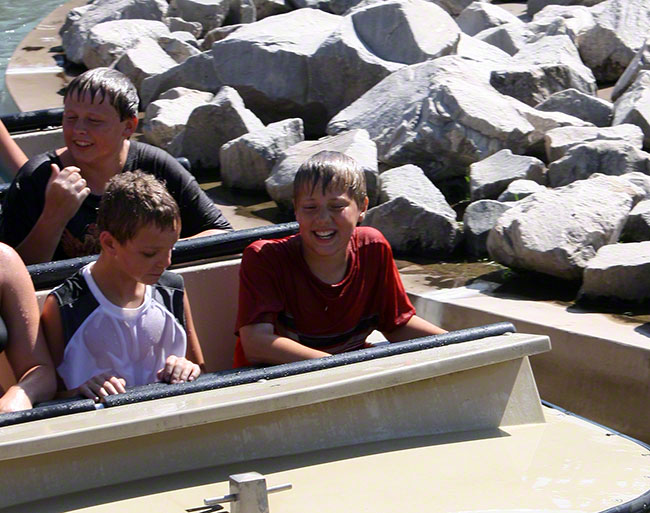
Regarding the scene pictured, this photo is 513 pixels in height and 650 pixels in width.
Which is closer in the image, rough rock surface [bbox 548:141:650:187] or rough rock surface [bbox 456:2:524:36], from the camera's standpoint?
rough rock surface [bbox 548:141:650:187]

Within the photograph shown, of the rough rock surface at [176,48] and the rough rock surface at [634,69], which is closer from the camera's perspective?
the rough rock surface at [634,69]

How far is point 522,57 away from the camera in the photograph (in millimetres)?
6961

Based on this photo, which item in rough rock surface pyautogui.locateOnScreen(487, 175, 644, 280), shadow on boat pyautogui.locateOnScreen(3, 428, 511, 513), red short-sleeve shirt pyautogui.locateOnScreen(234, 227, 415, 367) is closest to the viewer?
shadow on boat pyautogui.locateOnScreen(3, 428, 511, 513)

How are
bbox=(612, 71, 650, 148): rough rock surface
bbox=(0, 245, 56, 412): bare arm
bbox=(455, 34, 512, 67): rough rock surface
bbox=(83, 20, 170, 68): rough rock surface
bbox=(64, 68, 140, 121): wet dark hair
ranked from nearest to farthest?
bbox=(0, 245, 56, 412): bare arm
bbox=(64, 68, 140, 121): wet dark hair
bbox=(612, 71, 650, 148): rough rock surface
bbox=(455, 34, 512, 67): rough rock surface
bbox=(83, 20, 170, 68): rough rock surface

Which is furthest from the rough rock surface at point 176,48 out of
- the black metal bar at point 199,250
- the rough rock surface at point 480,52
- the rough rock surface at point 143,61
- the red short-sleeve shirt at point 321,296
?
the red short-sleeve shirt at point 321,296

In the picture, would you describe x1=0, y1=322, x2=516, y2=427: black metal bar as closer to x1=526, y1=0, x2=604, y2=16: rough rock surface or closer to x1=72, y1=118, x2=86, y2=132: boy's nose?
x1=72, y1=118, x2=86, y2=132: boy's nose

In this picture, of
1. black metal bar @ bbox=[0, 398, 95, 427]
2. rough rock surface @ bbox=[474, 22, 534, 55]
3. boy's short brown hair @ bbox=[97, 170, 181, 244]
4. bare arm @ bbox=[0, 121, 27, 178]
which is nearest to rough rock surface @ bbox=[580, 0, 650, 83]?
rough rock surface @ bbox=[474, 22, 534, 55]

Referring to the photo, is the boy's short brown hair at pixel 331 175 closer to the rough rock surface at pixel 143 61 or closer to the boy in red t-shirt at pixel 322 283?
the boy in red t-shirt at pixel 322 283

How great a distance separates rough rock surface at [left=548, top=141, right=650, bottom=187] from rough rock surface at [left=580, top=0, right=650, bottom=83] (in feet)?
7.76

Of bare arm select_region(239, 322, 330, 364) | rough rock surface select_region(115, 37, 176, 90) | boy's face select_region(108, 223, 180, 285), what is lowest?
rough rock surface select_region(115, 37, 176, 90)

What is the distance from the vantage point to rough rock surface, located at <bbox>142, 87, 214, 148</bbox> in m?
6.55

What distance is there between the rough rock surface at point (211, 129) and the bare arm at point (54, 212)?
11.5 ft

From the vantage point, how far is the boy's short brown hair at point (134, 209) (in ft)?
7.96

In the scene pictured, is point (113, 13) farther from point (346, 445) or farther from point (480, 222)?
point (346, 445)
